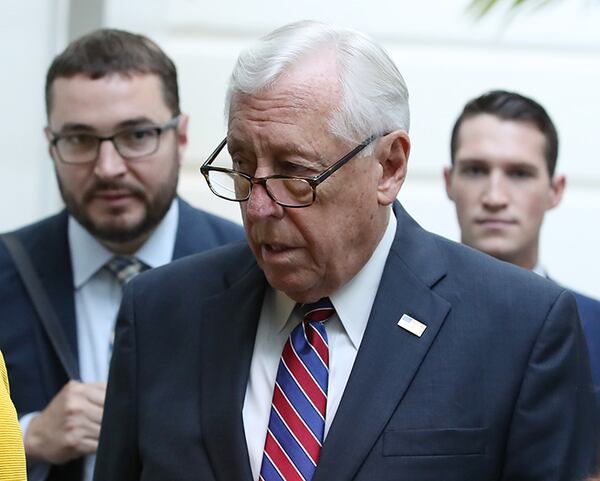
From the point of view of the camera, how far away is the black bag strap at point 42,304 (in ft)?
14.0

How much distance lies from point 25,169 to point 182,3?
102cm

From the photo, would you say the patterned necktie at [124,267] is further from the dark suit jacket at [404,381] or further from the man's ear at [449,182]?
the man's ear at [449,182]

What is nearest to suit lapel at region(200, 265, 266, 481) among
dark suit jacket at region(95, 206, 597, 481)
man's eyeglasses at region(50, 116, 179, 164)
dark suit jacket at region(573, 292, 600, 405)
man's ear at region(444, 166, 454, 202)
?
dark suit jacket at region(95, 206, 597, 481)

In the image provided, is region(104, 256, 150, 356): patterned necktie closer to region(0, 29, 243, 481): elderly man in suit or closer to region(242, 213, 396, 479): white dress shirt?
region(0, 29, 243, 481): elderly man in suit

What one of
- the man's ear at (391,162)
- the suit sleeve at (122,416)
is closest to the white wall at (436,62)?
the suit sleeve at (122,416)

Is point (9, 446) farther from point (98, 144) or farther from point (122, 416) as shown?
point (98, 144)

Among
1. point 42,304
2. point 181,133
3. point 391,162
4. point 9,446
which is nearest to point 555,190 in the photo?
point 181,133

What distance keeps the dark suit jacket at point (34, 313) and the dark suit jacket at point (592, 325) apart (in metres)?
1.10

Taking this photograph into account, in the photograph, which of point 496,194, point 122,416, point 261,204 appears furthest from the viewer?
point 496,194

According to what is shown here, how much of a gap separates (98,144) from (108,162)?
0.07m

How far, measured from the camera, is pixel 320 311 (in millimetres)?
3312

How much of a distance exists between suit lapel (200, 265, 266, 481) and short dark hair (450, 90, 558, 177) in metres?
1.87

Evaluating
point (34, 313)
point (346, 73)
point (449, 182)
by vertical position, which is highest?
point (346, 73)

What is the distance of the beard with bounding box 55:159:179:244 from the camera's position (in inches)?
173
